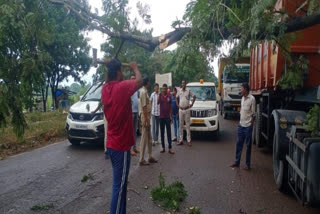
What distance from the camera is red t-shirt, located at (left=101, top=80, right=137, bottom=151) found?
3812mm

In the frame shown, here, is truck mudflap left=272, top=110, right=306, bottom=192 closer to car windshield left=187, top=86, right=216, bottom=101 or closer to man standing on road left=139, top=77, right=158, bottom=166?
man standing on road left=139, top=77, right=158, bottom=166

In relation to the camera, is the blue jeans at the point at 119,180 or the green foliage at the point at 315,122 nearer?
the blue jeans at the point at 119,180

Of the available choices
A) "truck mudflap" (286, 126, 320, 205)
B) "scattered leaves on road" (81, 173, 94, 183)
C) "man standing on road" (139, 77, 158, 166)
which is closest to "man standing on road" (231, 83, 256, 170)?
"man standing on road" (139, 77, 158, 166)

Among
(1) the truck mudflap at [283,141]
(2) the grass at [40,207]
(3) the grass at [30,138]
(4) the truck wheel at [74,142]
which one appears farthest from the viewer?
(4) the truck wheel at [74,142]

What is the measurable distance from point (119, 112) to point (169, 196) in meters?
2.03

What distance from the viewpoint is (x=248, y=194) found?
5.64 meters

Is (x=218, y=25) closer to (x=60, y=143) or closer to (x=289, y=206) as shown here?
(x=289, y=206)

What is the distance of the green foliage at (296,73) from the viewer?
18.3ft

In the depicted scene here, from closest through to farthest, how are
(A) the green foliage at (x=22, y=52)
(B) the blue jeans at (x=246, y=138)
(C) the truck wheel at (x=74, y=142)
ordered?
(A) the green foliage at (x=22, y=52) → (B) the blue jeans at (x=246, y=138) → (C) the truck wheel at (x=74, y=142)

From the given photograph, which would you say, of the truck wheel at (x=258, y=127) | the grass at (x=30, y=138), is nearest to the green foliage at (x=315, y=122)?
the truck wheel at (x=258, y=127)

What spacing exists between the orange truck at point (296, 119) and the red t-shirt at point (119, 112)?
164 cm

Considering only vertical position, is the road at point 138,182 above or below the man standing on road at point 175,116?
below

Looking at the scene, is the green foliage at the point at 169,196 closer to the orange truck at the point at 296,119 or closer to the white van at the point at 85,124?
the orange truck at the point at 296,119

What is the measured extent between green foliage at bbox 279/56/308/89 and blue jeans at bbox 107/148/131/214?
3.28m
